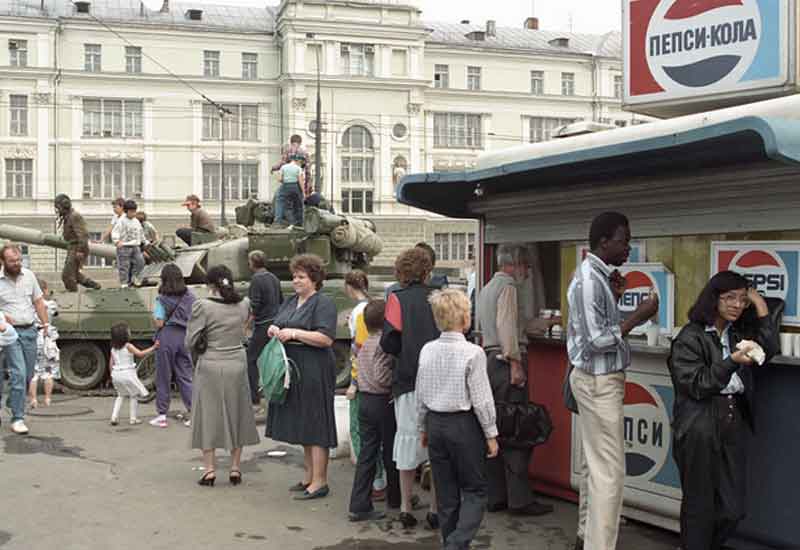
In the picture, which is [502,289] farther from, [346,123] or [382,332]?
[346,123]

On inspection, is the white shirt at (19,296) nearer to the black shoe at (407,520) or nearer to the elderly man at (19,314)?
the elderly man at (19,314)

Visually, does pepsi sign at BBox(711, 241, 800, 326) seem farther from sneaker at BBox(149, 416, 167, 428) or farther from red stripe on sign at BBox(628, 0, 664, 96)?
sneaker at BBox(149, 416, 167, 428)

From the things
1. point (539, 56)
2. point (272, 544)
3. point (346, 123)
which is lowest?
point (272, 544)

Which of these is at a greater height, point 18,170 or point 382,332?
point 18,170

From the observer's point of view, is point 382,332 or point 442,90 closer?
point 382,332

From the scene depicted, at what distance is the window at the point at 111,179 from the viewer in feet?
180

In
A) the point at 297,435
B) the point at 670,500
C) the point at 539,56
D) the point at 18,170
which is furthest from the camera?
the point at 539,56

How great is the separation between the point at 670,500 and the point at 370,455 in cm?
204

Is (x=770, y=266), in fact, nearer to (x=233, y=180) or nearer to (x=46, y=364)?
(x=46, y=364)

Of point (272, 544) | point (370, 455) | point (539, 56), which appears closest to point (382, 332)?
point (370, 455)

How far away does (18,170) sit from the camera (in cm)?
5356

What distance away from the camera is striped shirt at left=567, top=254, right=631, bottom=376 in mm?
5586

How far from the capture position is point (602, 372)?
5.60m

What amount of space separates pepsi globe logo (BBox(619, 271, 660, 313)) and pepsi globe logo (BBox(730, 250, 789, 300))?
75 cm
